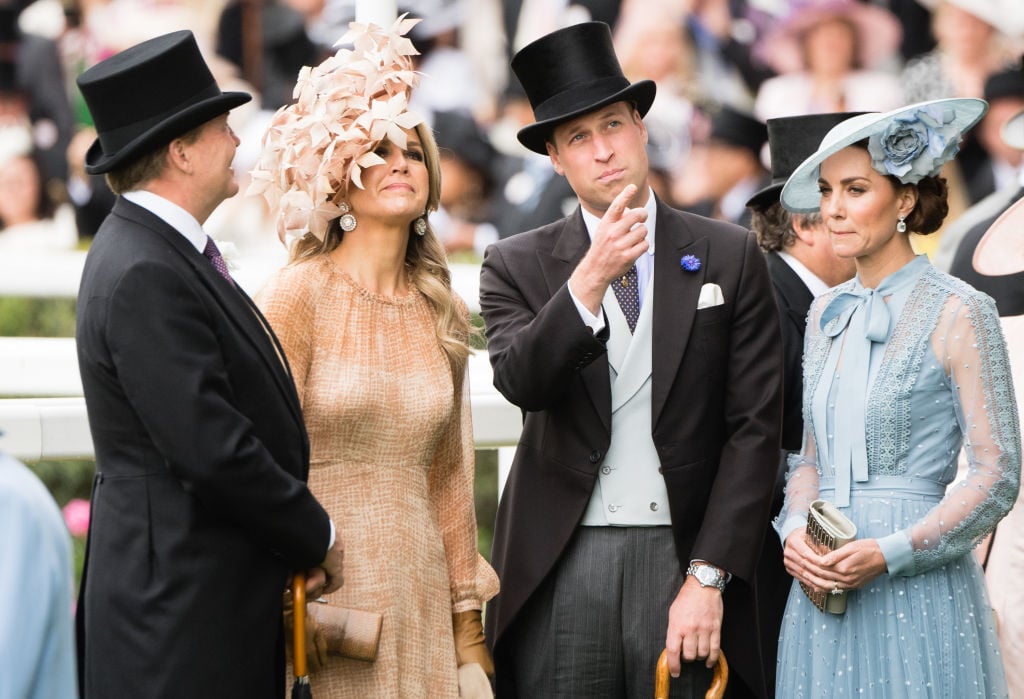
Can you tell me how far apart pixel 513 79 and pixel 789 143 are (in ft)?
15.8

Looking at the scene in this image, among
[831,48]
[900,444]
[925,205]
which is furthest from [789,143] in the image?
[831,48]

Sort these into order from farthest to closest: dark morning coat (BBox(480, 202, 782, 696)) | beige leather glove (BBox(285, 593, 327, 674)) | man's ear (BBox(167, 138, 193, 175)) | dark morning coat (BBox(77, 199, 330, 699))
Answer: dark morning coat (BBox(480, 202, 782, 696)), beige leather glove (BBox(285, 593, 327, 674)), man's ear (BBox(167, 138, 193, 175)), dark morning coat (BBox(77, 199, 330, 699))

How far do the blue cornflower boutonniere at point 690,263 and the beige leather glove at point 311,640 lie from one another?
4.03 feet

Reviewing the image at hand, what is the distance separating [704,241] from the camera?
3588 millimetres

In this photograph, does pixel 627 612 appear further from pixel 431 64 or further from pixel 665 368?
pixel 431 64

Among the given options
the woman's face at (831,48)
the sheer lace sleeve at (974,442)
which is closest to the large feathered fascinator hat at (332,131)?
the sheer lace sleeve at (974,442)

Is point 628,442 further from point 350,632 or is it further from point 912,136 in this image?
point 912,136

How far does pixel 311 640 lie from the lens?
310 centimetres

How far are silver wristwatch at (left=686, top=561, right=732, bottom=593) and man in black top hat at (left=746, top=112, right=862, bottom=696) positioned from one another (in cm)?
85

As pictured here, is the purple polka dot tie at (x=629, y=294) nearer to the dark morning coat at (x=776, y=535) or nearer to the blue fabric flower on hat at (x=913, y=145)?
the blue fabric flower on hat at (x=913, y=145)

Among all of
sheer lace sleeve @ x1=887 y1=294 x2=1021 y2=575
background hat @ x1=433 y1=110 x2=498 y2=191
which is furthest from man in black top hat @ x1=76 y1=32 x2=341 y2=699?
background hat @ x1=433 y1=110 x2=498 y2=191

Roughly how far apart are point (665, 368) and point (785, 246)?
139 cm

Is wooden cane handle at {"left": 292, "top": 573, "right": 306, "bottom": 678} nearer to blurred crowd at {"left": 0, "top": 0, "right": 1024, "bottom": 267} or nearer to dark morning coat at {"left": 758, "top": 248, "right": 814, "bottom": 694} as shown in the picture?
dark morning coat at {"left": 758, "top": 248, "right": 814, "bottom": 694}

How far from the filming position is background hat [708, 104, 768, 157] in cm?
928
